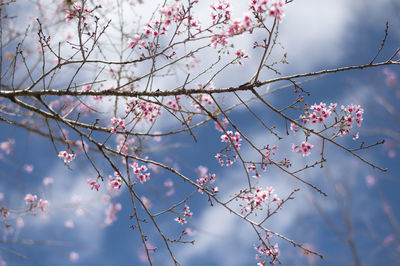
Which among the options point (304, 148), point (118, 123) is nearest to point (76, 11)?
point (118, 123)

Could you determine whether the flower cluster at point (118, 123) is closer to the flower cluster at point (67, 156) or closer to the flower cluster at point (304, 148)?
the flower cluster at point (67, 156)

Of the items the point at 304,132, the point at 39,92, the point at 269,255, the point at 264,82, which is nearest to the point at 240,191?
the point at 269,255

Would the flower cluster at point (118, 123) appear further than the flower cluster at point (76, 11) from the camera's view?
Yes

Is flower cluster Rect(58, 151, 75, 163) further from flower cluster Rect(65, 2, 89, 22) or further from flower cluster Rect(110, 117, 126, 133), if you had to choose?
flower cluster Rect(65, 2, 89, 22)

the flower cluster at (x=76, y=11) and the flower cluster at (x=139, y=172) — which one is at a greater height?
the flower cluster at (x=76, y=11)

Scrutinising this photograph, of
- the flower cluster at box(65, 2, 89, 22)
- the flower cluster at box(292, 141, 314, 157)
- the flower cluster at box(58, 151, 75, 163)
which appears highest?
Result: the flower cluster at box(65, 2, 89, 22)

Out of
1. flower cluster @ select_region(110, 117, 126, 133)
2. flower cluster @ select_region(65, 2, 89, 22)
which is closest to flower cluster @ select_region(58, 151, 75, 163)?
flower cluster @ select_region(110, 117, 126, 133)

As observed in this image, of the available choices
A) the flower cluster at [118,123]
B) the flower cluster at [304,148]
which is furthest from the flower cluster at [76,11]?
the flower cluster at [304,148]

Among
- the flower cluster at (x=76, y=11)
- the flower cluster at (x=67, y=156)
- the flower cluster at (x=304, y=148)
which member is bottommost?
the flower cluster at (x=304, y=148)

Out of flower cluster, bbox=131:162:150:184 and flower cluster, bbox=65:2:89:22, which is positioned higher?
flower cluster, bbox=65:2:89:22

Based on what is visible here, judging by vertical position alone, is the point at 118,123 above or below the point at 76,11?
below

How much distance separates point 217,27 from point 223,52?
30 cm

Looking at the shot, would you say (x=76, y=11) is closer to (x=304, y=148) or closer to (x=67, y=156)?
(x=67, y=156)

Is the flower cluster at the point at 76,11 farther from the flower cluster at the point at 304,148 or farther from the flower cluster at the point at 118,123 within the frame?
the flower cluster at the point at 304,148
